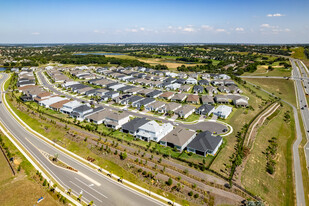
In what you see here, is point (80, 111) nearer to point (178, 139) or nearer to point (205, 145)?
point (178, 139)

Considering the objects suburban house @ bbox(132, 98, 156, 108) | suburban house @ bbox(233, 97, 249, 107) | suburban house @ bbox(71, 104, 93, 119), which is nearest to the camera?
suburban house @ bbox(71, 104, 93, 119)

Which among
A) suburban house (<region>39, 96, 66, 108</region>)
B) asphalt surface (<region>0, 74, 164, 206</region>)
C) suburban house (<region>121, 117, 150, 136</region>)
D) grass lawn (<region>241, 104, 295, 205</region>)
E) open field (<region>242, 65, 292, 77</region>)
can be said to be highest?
open field (<region>242, 65, 292, 77</region>)

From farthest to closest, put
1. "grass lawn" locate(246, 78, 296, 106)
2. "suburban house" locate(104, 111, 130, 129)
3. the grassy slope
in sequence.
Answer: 1. "grass lawn" locate(246, 78, 296, 106)
2. "suburban house" locate(104, 111, 130, 129)
3. the grassy slope

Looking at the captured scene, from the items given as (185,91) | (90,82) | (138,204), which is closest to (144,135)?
(138,204)

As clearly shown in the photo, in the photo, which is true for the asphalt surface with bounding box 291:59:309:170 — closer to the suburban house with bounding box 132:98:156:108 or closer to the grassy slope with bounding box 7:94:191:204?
the grassy slope with bounding box 7:94:191:204

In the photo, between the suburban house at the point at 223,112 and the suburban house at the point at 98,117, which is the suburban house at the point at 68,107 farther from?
the suburban house at the point at 223,112

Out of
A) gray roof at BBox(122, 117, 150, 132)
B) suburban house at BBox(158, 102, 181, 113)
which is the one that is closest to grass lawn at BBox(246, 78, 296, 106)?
suburban house at BBox(158, 102, 181, 113)

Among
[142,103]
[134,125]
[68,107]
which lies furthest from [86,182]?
[142,103]

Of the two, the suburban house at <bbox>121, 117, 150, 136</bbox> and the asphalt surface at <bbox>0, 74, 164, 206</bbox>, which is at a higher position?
the suburban house at <bbox>121, 117, 150, 136</bbox>
